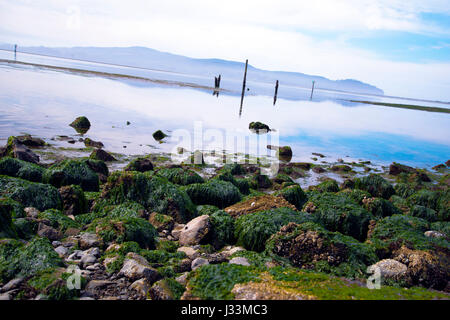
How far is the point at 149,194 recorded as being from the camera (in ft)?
22.8

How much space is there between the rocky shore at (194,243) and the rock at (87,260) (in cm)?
2

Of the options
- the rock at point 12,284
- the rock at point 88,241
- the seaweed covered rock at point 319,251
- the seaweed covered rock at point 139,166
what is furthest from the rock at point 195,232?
the seaweed covered rock at point 139,166

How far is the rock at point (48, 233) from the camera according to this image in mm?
4677

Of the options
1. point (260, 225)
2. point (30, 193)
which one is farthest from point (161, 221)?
point (30, 193)

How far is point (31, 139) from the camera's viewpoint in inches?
472

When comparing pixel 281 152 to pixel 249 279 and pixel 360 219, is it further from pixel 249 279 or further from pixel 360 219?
pixel 249 279

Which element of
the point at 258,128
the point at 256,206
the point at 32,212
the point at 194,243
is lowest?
the point at 194,243

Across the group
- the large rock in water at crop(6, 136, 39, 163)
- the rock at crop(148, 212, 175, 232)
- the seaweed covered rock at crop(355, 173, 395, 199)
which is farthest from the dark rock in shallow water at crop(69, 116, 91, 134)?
the seaweed covered rock at crop(355, 173, 395, 199)

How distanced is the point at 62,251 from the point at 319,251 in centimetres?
353

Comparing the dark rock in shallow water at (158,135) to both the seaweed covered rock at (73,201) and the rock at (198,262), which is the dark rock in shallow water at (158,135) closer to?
the seaweed covered rock at (73,201)

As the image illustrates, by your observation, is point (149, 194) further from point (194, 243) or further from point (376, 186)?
point (376, 186)

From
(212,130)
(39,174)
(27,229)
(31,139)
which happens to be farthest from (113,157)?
(212,130)

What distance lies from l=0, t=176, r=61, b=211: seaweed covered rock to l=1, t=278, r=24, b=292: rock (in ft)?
9.76
